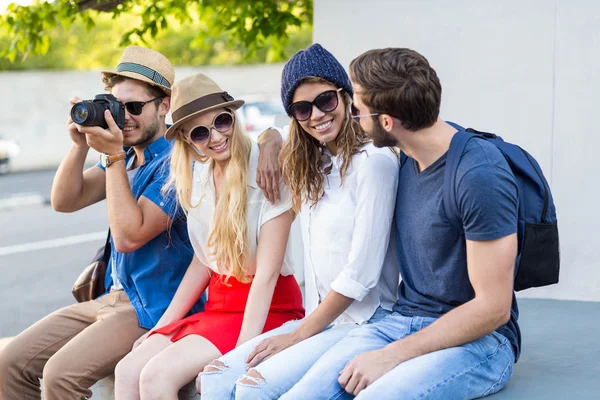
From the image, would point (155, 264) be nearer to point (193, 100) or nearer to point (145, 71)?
point (193, 100)

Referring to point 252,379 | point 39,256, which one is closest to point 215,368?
point 252,379

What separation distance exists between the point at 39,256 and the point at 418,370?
904cm

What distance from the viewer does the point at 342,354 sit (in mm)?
2717

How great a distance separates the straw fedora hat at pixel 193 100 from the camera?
336cm

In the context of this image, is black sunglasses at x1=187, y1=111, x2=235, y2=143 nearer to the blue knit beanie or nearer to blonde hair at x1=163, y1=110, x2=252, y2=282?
blonde hair at x1=163, y1=110, x2=252, y2=282

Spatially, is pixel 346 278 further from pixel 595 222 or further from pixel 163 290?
pixel 595 222

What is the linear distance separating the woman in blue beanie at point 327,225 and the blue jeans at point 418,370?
15cm

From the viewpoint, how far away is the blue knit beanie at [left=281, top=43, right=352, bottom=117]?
3.07 m

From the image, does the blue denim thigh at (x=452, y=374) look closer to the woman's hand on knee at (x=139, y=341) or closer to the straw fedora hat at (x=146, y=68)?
the woman's hand on knee at (x=139, y=341)

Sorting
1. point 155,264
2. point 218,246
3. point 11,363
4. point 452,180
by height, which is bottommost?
point 11,363

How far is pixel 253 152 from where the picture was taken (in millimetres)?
3453

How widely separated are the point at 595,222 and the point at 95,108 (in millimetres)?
2705

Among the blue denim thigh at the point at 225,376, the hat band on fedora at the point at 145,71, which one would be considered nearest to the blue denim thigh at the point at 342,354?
the blue denim thigh at the point at 225,376

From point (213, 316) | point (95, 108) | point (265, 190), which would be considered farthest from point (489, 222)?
point (95, 108)
